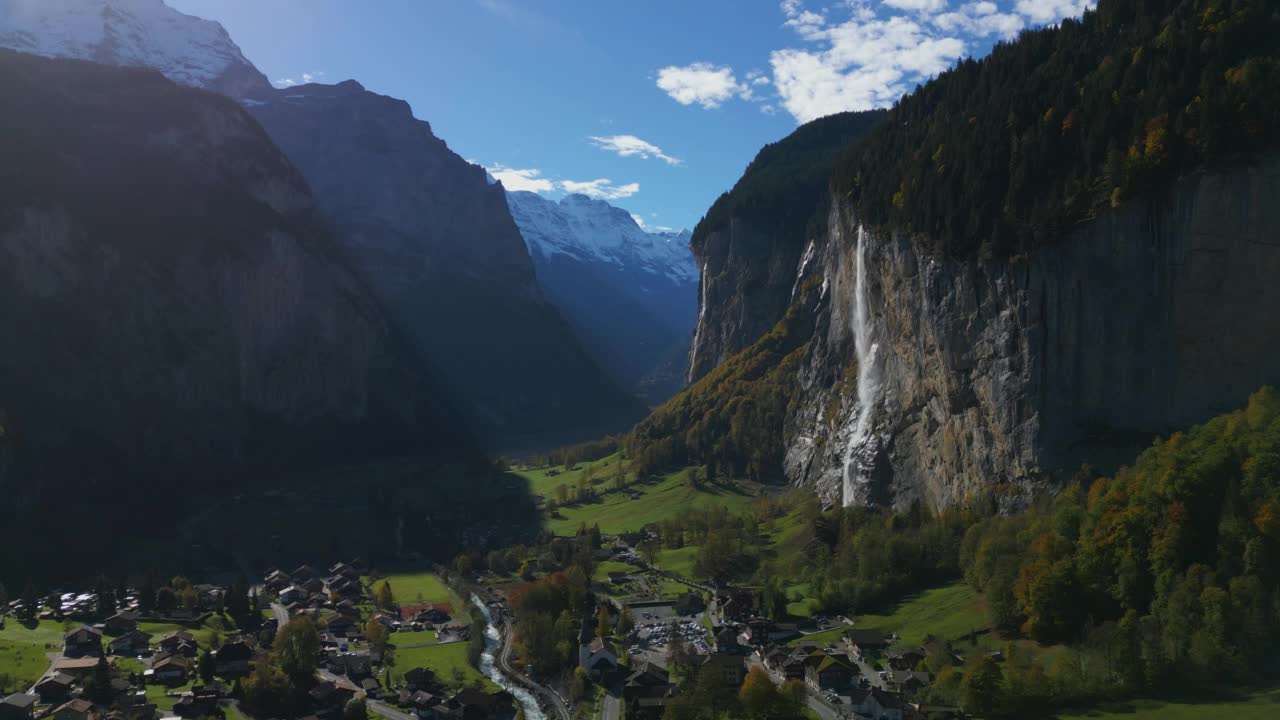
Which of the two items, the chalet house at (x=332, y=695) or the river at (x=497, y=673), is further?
the river at (x=497, y=673)

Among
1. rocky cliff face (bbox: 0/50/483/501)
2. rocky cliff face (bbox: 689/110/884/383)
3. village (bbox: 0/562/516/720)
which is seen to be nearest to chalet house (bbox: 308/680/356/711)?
village (bbox: 0/562/516/720)

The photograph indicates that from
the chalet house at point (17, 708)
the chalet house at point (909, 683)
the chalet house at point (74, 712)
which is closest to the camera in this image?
the chalet house at point (17, 708)

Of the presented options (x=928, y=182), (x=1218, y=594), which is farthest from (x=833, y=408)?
(x=1218, y=594)

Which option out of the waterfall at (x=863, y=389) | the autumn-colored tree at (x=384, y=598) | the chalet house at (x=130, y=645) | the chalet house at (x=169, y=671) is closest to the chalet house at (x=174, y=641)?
the chalet house at (x=130, y=645)

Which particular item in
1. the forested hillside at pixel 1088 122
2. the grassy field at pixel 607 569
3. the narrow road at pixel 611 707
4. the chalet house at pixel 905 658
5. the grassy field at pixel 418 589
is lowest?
the grassy field at pixel 418 589

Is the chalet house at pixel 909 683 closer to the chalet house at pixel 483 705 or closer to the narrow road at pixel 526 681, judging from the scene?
the narrow road at pixel 526 681

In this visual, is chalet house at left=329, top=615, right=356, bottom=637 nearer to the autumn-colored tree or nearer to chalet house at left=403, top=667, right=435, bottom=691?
the autumn-colored tree

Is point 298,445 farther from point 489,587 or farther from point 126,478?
point 489,587
